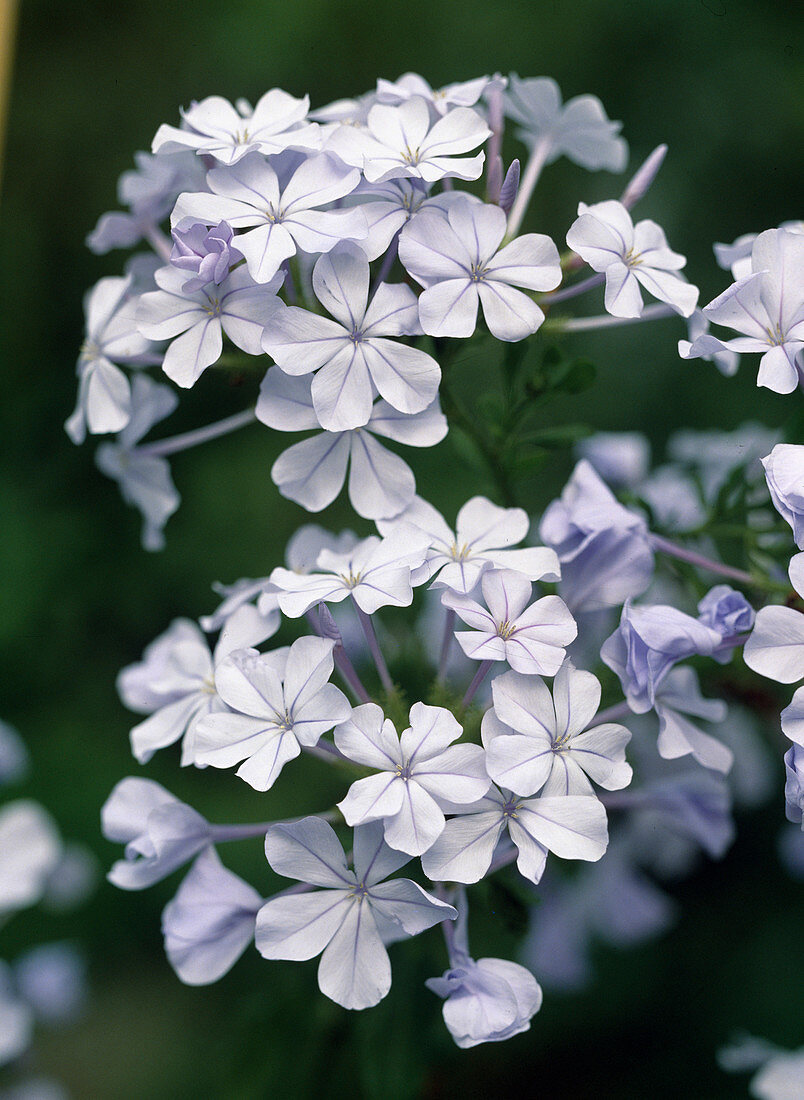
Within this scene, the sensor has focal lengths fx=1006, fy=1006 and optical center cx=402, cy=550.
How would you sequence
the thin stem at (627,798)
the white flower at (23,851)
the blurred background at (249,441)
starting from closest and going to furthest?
1. the thin stem at (627,798)
2. the white flower at (23,851)
3. the blurred background at (249,441)

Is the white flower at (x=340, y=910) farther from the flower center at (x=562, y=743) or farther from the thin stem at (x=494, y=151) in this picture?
the thin stem at (x=494, y=151)

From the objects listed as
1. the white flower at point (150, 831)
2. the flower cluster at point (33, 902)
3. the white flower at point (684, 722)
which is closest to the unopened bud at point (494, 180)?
the white flower at point (684, 722)

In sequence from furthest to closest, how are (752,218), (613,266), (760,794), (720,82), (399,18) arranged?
(399,18) < (720,82) < (752,218) < (760,794) < (613,266)

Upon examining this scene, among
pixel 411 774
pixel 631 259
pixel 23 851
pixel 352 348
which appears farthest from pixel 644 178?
pixel 23 851

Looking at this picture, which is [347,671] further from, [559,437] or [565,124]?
[565,124]

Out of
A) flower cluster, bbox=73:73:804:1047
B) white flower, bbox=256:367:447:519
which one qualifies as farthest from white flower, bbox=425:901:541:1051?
white flower, bbox=256:367:447:519

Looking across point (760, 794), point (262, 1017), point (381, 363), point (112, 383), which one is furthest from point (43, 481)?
point (760, 794)

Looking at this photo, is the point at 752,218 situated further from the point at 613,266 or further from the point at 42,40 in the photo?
the point at 42,40
